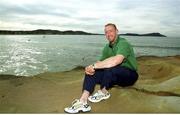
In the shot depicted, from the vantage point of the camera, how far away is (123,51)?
413 cm

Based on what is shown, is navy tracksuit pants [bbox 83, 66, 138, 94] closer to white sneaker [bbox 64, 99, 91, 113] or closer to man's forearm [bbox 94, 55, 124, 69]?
man's forearm [bbox 94, 55, 124, 69]

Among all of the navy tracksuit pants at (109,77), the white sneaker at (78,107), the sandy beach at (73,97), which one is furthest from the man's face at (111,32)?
the white sneaker at (78,107)

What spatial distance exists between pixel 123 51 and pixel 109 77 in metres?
0.35

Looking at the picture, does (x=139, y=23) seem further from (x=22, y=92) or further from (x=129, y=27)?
(x=22, y=92)

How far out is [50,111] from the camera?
13.9 ft

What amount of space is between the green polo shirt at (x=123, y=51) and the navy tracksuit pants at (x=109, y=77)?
3.6 inches

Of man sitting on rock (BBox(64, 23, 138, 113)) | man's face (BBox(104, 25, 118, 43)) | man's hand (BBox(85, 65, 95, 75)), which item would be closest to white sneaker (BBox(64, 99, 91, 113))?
man sitting on rock (BBox(64, 23, 138, 113))

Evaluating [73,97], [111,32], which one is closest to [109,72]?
[111,32]

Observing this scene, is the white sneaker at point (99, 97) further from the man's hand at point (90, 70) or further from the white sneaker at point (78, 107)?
the man's hand at point (90, 70)

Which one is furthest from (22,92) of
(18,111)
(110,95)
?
(110,95)

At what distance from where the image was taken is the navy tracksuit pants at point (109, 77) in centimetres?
404

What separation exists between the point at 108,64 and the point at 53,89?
4.59 ft

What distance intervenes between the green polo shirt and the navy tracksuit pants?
92 mm

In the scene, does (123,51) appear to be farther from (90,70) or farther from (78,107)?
(78,107)
